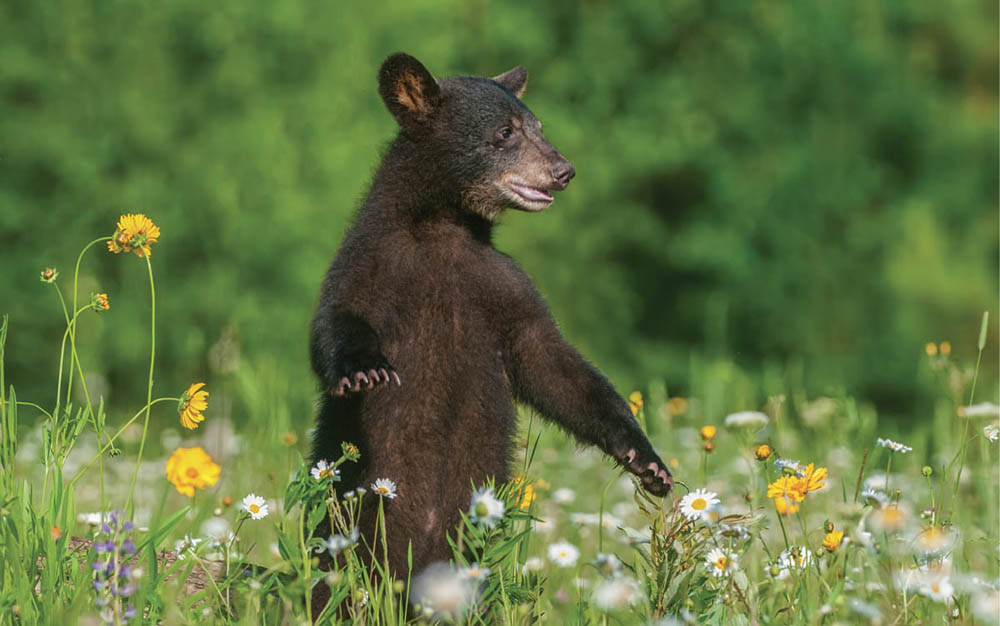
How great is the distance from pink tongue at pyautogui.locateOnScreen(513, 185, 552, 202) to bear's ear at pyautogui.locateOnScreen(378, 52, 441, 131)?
0.39 metres

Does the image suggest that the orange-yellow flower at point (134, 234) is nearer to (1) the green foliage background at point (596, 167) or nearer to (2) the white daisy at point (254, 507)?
(2) the white daisy at point (254, 507)

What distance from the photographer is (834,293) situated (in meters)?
17.1

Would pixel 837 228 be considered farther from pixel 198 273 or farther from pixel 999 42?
pixel 198 273

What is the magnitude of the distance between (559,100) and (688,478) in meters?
10.9

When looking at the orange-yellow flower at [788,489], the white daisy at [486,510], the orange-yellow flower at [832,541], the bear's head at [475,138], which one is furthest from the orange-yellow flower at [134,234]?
the orange-yellow flower at [832,541]

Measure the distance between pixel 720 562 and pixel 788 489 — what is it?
246 millimetres

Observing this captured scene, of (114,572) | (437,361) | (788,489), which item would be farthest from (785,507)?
(114,572)

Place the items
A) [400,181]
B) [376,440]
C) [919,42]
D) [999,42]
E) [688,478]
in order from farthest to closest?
1. [919,42]
2. [999,42]
3. [688,478]
4. [400,181]
5. [376,440]

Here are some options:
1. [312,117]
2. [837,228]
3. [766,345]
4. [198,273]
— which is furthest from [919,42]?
[198,273]

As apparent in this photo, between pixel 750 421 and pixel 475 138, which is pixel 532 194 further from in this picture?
pixel 750 421

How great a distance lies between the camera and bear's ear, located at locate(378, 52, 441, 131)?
4.06 meters

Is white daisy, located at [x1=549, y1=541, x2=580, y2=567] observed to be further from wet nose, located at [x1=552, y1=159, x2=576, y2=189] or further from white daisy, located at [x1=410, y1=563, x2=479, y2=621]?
wet nose, located at [x1=552, y1=159, x2=576, y2=189]

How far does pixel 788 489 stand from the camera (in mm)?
2908

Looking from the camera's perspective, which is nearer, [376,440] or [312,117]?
[376,440]
